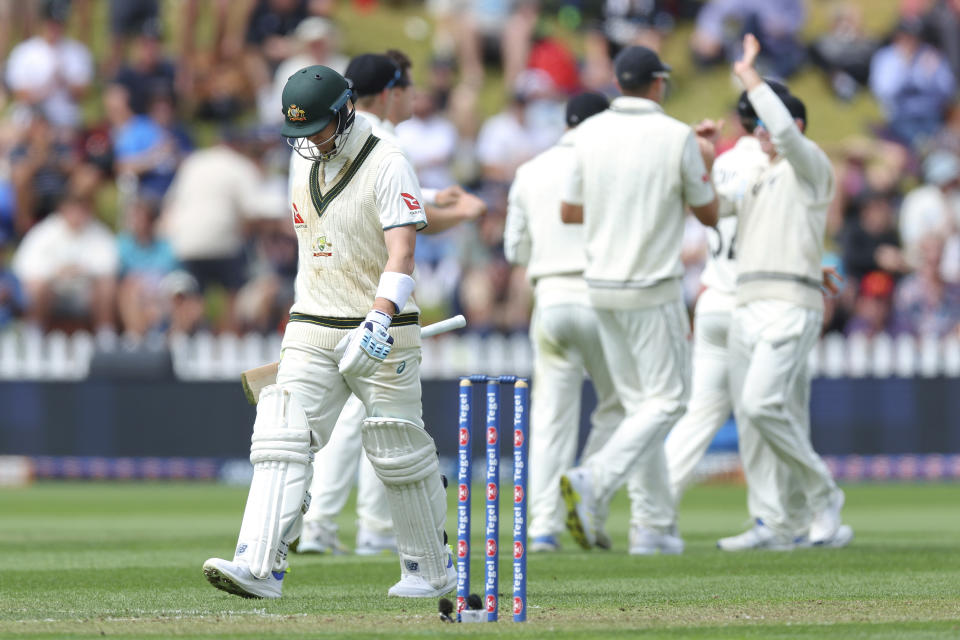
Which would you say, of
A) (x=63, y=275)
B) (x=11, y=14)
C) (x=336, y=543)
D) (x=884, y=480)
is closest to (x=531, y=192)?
(x=336, y=543)

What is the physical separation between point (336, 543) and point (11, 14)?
52.5 feet

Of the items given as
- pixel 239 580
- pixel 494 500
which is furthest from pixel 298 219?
pixel 494 500

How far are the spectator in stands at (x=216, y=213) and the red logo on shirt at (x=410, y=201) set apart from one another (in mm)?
12418

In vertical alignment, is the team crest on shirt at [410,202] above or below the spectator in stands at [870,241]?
below

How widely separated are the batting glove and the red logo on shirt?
1.80ft

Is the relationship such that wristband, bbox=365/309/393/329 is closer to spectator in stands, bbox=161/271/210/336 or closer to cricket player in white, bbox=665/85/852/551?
cricket player in white, bbox=665/85/852/551

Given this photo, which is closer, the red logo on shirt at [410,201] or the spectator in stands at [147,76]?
the red logo on shirt at [410,201]

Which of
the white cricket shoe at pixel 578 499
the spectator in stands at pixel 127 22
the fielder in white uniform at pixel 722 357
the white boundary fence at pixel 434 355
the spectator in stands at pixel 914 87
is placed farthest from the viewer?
the spectator in stands at pixel 127 22

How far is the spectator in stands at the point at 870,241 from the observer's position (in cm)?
1928

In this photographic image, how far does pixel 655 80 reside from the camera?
987 cm

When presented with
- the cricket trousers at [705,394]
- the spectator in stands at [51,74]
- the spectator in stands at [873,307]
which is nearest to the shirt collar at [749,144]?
the cricket trousers at [705,394]

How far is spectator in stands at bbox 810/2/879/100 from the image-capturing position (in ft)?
78.2

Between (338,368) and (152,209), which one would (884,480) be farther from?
(338,368)

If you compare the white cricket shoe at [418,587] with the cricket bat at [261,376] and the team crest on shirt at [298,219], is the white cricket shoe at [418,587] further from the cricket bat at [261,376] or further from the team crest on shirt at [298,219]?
the team crest on shirt at [298,219]
